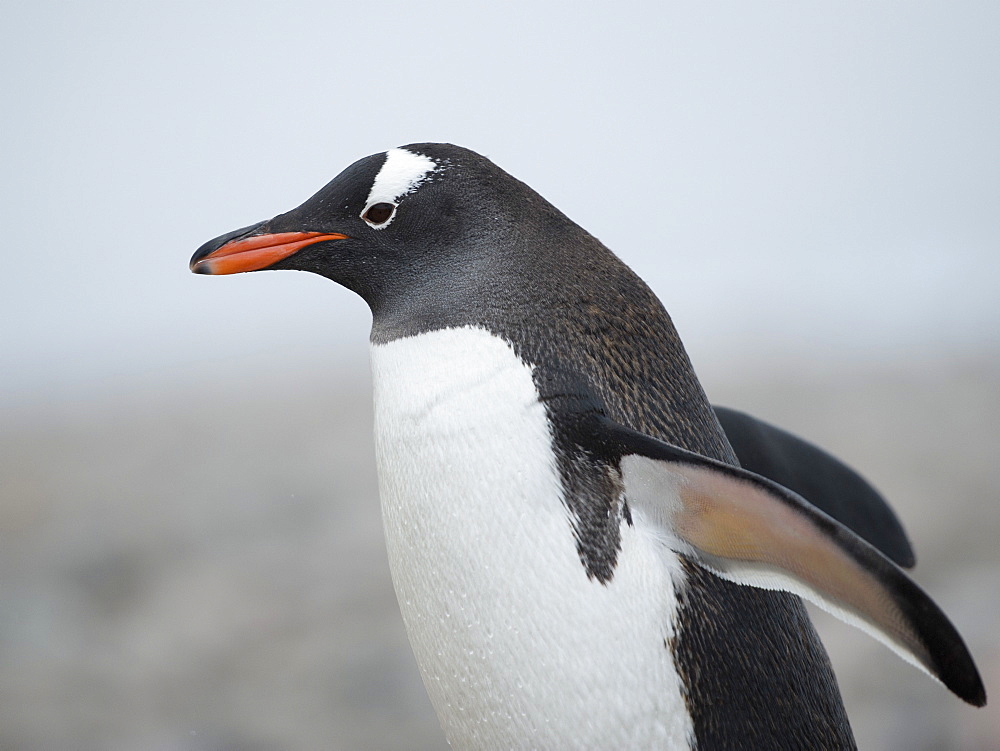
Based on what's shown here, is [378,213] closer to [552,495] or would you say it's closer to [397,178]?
[397,178]

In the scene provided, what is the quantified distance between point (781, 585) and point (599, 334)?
0.27 metres

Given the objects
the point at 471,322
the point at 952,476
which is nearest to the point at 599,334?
the point at 471,322

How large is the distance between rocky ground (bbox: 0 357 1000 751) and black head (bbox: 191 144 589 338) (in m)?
1.27

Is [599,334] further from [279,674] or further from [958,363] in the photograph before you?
[958,363]

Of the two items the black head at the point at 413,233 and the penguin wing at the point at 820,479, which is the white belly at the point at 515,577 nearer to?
the black head at the point at 413,233

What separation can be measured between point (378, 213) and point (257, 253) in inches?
5.1

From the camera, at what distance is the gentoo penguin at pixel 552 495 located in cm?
73

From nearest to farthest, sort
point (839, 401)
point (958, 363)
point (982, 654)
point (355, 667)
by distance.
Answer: point (982, 654) < point (355, 667) < point (839, 401) < point (958, 363)

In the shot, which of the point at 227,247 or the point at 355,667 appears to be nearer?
the point at 227,247

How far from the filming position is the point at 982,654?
6.13 ft

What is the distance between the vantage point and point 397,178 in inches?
31.7

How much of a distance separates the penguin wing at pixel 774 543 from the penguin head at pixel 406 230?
0.20m

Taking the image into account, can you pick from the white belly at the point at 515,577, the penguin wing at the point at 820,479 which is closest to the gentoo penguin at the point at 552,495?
the white belly at the point at 515,577

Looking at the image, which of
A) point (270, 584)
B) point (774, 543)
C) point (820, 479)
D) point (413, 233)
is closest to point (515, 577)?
point (774, 543)
